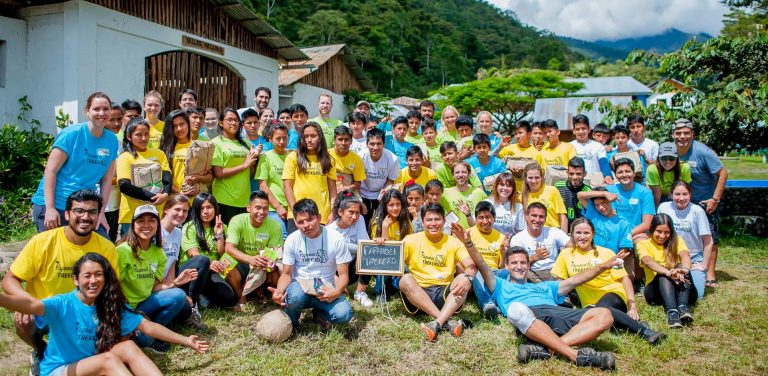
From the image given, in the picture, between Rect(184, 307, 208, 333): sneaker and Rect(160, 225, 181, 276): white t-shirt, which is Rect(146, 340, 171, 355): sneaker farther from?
Rect(160, 225, 181, 276): white t-shirt

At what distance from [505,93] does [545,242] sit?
29.0m

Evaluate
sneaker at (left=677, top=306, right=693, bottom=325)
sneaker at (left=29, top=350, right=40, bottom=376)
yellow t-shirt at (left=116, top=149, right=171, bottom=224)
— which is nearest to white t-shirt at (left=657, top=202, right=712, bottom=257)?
sneaker at (left=677, top=306, right=693, bottom=325)

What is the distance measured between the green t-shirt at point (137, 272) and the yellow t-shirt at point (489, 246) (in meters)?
3.15

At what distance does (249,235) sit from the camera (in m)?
5.46

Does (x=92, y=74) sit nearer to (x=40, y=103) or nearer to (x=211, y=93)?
(x=40, y=103)

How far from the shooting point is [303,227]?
4887mm

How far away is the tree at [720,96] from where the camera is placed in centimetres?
902

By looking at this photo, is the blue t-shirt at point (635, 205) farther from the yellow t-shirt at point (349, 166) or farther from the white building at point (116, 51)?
the white building at point (116, 51)

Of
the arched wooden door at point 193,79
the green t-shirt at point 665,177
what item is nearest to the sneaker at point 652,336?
the green t-shirt at point 665,177

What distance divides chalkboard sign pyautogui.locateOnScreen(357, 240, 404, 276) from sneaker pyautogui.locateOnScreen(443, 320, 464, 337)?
680 mm

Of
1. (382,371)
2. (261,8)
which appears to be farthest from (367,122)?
(261,8)

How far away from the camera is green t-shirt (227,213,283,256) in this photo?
5.39 metres

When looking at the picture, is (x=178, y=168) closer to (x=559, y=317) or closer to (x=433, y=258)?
(x=433, y=258)

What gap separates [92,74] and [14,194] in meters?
2.58
